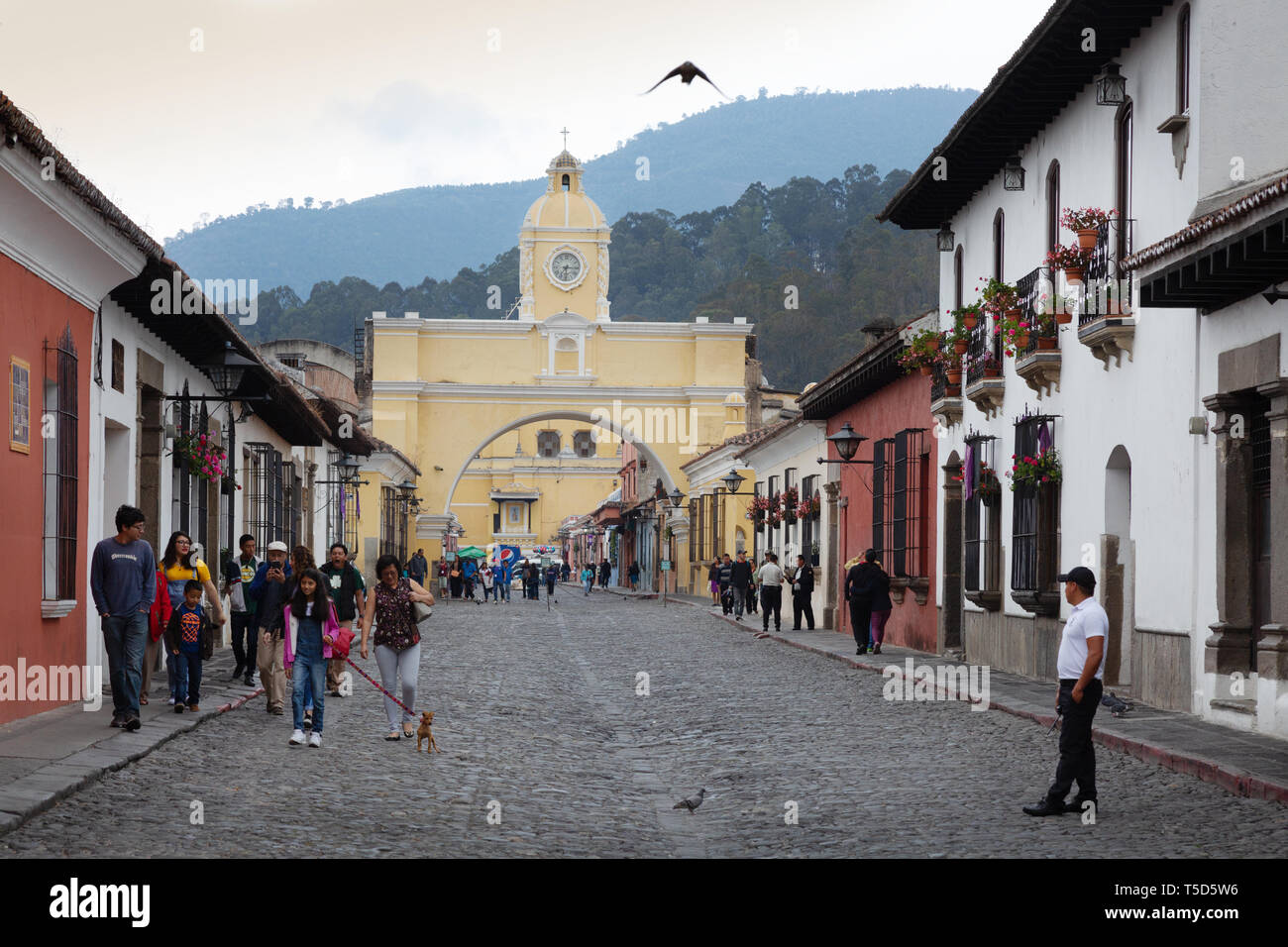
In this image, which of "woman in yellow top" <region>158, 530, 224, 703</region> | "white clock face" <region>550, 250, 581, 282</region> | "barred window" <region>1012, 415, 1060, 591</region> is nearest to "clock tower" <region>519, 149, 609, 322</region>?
"white clock face" <region>550, 250, 581, 282</region>

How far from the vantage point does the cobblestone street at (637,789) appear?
24.9ft

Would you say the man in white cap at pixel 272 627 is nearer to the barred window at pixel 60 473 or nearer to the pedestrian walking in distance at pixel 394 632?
the pedestrian walking in distance at pixel 394 632

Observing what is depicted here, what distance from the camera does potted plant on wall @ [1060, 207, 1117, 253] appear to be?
14.5m

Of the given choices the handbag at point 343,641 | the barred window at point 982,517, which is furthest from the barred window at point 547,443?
the handbag at point 343,641

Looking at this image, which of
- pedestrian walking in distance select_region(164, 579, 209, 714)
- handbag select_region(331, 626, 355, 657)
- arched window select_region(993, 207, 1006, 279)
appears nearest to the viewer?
pedestrian walking in distance select_region(164, 579, 209, 714)

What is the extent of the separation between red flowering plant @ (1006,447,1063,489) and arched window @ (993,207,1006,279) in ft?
9.81

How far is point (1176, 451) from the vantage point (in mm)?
13266

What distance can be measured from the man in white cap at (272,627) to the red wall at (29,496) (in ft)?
4.77

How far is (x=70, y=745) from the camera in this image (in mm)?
10352

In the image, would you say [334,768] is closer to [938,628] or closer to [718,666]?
[718,666]

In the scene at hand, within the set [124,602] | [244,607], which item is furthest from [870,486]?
[124,602]

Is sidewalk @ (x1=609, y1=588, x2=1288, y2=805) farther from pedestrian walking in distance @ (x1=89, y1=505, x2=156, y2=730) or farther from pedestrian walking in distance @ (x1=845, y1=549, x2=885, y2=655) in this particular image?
pedestrian walking in distance @ (x1=89, y1=505, x2=156, y2=730)

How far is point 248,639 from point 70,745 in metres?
5.81

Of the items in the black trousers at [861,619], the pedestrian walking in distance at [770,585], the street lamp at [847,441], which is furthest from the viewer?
the pedestrian walking in distance at [770,585]
